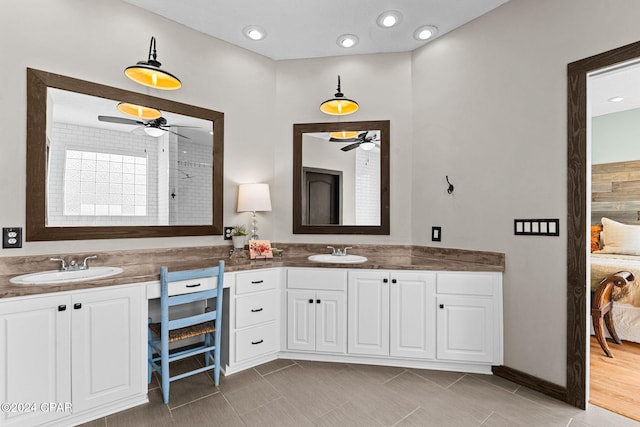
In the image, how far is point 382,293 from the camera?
8.79ft

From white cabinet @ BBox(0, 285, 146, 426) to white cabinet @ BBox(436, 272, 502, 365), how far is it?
2176 mm

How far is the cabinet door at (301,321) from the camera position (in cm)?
278

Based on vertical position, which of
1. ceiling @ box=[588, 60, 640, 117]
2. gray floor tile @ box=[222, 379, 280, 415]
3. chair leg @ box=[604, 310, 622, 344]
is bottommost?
gray floor tile @ box=[222, 379, 280, 415]

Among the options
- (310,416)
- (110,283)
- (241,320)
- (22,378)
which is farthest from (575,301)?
(22,378)

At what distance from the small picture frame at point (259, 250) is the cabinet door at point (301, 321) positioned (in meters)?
0.39

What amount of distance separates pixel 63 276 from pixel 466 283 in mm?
2841

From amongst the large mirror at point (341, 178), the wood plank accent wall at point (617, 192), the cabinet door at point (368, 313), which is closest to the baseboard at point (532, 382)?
the cabinet door at point (368, 313)

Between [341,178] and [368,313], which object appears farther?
[341,178]

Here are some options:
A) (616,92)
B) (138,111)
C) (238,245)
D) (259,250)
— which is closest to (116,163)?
(138,111)

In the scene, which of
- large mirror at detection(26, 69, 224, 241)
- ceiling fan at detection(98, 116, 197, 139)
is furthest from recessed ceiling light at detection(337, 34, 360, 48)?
ceiling fan at detection(98, 116, 197, 139)

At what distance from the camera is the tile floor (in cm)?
198

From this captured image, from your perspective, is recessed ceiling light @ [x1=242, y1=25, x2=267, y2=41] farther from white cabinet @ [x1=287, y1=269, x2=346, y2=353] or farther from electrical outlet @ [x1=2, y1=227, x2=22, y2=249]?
electrical outlet @ [x1=2, y1=227, x2=22, y2=249]

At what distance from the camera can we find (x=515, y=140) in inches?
99.1

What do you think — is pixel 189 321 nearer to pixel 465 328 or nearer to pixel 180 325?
pixel 180 325
